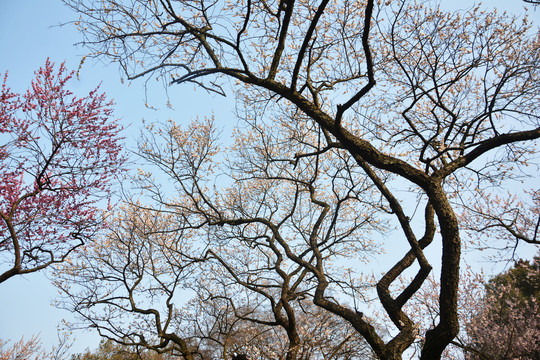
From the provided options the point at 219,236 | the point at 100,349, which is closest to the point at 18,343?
the point at 100,349

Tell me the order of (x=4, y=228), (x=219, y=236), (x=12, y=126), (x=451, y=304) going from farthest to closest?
(x=219, y=236) < (x=4, y=228) < (x=12, y=126) < (x=451, y=304)

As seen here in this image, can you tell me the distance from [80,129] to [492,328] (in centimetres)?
1207

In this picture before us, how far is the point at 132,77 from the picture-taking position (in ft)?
13.8

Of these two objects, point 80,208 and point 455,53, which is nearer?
point 455,53

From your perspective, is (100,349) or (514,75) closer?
(514,75)

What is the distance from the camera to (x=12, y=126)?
552 cm

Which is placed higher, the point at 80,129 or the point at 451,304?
the point at 80,129

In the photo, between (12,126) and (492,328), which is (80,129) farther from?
(492,328)

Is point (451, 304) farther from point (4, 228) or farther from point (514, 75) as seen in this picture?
point (4, 228)

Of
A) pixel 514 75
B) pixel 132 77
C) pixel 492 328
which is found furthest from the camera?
pixel 492 328

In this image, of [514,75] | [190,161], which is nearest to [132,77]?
[190,161]

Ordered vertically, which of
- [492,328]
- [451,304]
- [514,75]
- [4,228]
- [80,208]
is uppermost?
[514,75]

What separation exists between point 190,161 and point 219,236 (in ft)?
5.84

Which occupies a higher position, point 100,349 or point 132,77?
point 132,77
